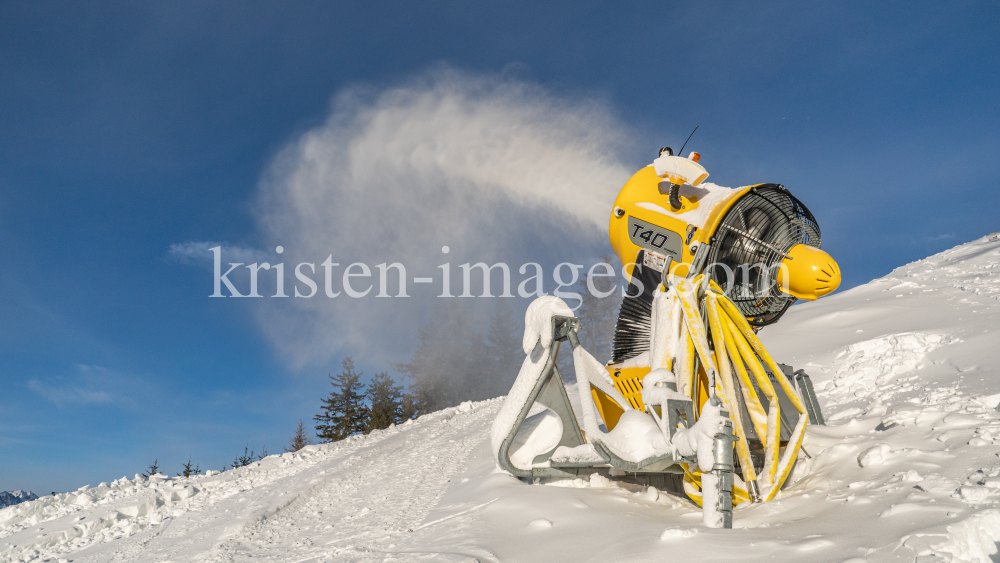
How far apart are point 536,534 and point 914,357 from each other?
8.38m

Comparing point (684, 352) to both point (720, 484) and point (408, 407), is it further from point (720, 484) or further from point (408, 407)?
point (408, 407)

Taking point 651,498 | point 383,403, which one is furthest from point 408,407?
point 651,498

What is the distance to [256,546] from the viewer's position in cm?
569

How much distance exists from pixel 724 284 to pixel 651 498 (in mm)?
2406

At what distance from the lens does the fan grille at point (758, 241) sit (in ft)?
17.6

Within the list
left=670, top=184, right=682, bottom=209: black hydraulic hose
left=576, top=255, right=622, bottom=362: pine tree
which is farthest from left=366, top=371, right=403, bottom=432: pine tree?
left=670, top=184, right=682, bottom=209: black hydraulic hose

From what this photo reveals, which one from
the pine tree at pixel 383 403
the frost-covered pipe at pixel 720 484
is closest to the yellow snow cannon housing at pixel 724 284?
the frost-covered pipe at pixel 720 484

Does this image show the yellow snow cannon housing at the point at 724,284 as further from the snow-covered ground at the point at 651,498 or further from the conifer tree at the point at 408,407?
the conifer tree at the point at 408,407

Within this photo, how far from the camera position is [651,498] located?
5.26 m

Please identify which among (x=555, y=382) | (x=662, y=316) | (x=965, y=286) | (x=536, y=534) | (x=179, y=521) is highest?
(x=965, y=286)

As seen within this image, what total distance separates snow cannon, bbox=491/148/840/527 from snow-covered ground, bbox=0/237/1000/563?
0.40 metres

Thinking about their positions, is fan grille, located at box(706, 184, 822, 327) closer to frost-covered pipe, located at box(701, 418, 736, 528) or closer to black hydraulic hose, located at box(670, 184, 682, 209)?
black hydraulic hose, located at box(670, 184, 682, 209)

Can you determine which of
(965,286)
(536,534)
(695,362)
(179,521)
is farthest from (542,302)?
(965,286)

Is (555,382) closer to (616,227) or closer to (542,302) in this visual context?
(542,302)
